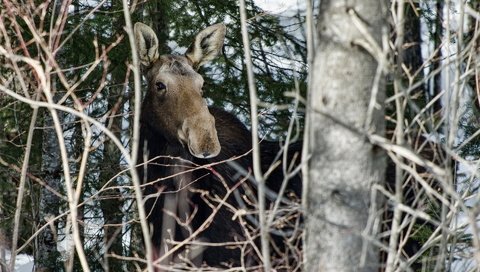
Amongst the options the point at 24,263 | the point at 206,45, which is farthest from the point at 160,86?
the point at 24,263

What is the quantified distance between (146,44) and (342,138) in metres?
4.04

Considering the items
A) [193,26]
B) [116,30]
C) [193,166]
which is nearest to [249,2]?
→ [193,26]

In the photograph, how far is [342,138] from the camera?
4.13 metres

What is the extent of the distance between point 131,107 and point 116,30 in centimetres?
98

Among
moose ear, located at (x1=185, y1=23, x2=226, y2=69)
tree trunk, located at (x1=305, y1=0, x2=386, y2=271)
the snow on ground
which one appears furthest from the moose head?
the snow on ground

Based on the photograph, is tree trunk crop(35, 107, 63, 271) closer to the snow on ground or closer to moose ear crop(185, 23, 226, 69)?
moose ear crop(185, 23, 226, 69)

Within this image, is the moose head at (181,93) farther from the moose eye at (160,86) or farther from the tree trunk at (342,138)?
the tree trunk at (342,138)

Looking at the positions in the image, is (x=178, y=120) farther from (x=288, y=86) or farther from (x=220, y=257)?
(x=288, y=86)

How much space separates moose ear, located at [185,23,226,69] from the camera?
788 centimetres

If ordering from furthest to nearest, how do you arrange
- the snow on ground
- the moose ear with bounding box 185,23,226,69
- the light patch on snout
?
1. the snow on ground
2. the moose ear with bounding box 185,23,226,69
3. the light patch on snout

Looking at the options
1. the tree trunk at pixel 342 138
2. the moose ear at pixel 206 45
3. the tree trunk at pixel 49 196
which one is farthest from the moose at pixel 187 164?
the tree trunk at pixel 342 138

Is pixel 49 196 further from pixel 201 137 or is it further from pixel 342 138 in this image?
pixel 342 138

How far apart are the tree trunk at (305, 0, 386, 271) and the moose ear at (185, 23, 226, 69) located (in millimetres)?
3719

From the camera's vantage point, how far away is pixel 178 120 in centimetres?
724
